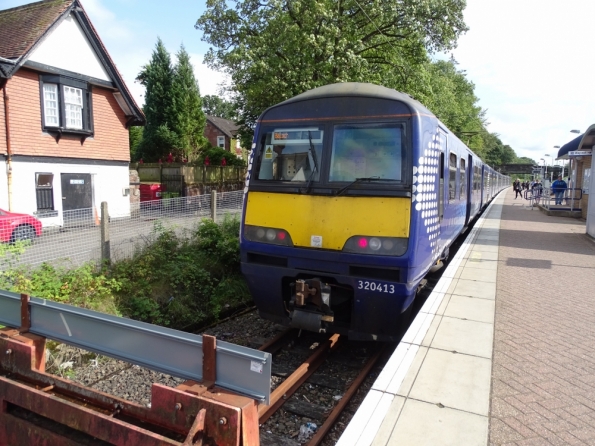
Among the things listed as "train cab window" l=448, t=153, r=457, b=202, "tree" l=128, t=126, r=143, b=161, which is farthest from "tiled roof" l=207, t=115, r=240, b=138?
"train cab window" l=448, t=153, r=457, b=202

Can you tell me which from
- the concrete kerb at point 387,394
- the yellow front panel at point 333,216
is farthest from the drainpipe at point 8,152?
the concrete kerb at point 387,394

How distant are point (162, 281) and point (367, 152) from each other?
4552 mm

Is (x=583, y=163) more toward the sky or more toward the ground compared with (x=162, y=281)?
more toward the sky

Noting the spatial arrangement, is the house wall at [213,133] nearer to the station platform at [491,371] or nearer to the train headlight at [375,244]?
the station platform at [491,371]

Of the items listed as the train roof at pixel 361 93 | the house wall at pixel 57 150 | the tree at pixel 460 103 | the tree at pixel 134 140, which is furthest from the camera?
the tree at pixel 460 103

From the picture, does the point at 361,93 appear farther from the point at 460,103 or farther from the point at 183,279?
the point at 460,103

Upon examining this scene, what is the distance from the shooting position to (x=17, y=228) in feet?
26.6

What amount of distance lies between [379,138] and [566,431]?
321 cm

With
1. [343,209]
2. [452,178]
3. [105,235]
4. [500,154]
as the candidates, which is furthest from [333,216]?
[500,154]

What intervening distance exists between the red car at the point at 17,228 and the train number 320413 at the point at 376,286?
5.42 meters

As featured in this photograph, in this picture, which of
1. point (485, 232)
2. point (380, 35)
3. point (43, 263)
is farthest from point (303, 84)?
point (43, 263)

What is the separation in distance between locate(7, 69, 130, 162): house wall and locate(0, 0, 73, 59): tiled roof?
77cm

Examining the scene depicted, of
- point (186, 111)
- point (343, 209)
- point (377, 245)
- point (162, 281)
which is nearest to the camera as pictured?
point (377, 245)

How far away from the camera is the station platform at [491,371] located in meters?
3.00
